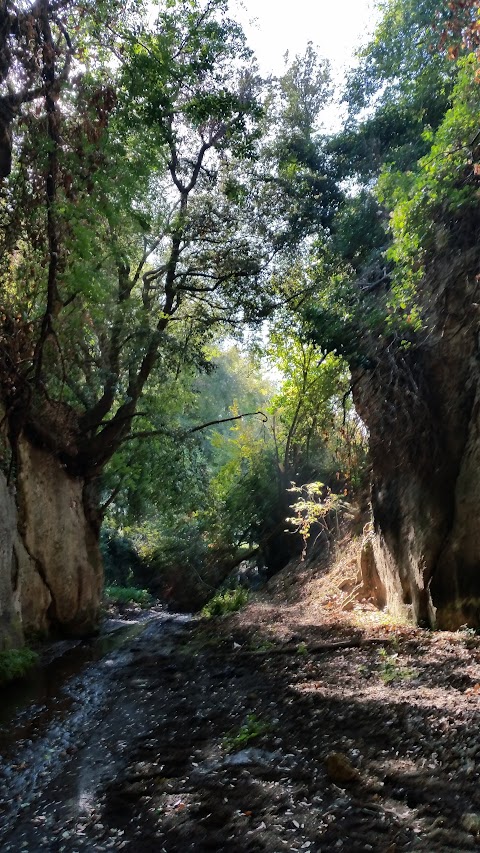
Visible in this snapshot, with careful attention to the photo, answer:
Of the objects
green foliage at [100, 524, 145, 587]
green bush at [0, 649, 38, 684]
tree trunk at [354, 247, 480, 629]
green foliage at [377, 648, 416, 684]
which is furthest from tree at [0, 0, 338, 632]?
green foliage at [100, 524, 145, 587]

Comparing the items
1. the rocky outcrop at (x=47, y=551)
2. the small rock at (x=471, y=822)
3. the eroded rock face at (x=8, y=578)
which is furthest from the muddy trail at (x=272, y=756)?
the rocky outcrop at (x=47, y=551)

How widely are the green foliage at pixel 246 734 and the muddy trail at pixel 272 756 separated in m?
0.02

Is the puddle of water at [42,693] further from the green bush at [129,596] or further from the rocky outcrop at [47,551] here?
the green bush at [129,596]

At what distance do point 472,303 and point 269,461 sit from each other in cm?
1275

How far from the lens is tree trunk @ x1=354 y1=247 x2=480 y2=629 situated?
670 centimetres

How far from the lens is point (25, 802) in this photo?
4301 mm

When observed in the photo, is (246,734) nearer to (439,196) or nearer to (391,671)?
(391,671)

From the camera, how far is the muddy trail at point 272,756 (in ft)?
10.5

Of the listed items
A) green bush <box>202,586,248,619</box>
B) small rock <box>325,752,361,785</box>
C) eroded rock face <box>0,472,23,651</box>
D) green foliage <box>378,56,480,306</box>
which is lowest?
small rock <box>325,752,361,785</box>

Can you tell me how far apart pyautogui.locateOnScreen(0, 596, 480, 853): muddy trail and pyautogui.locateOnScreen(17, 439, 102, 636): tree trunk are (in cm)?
374

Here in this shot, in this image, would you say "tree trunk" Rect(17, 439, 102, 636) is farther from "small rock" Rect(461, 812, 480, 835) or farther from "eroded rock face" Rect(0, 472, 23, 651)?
"small rock" Rect(461, 812, 480, 835)

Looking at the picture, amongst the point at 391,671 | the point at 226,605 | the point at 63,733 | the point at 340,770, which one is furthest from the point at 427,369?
the point at 226,605

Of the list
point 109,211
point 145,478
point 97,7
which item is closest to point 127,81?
point 97,7

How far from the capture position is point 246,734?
16.2 feet
